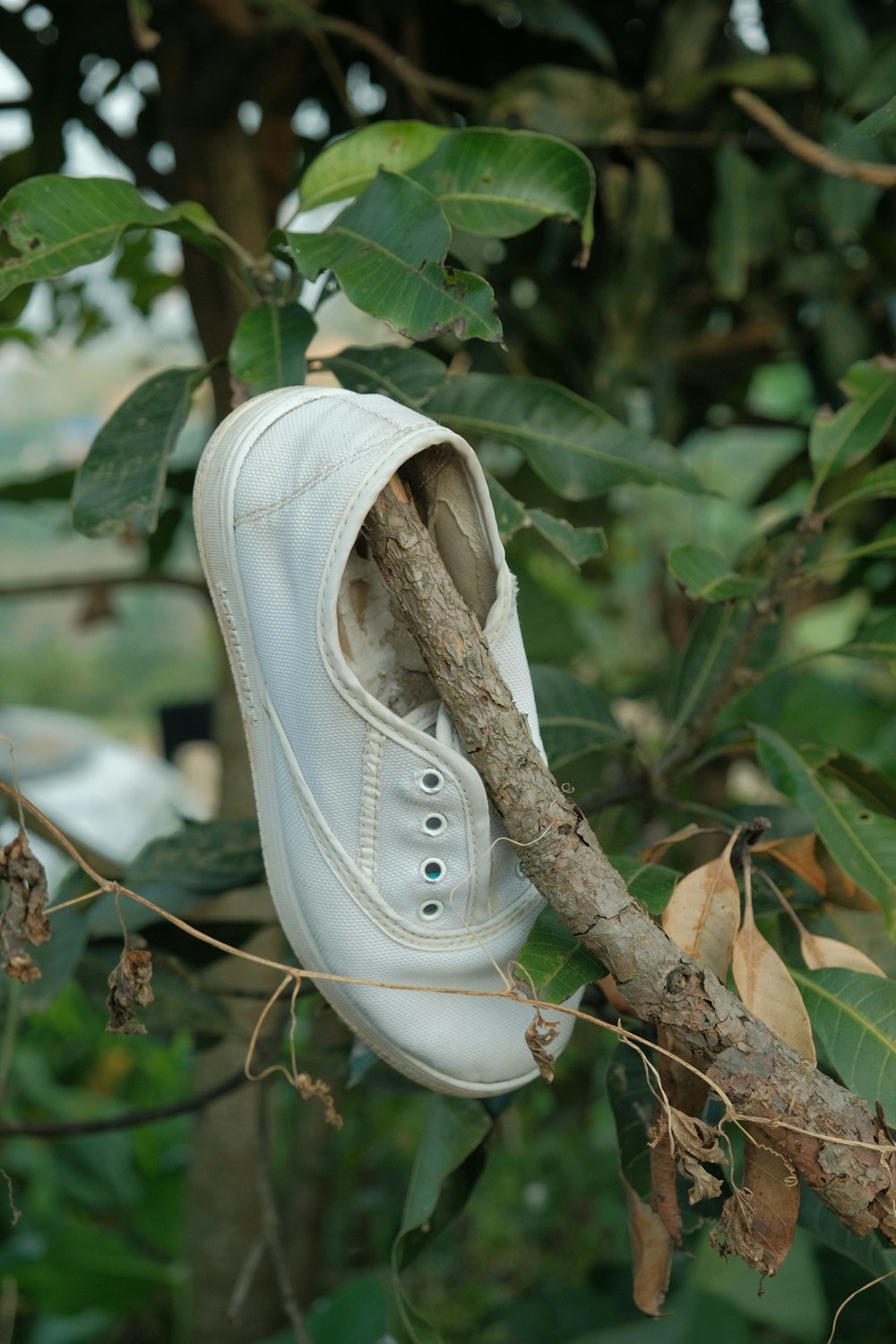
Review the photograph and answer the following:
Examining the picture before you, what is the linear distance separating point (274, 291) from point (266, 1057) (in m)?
0.55

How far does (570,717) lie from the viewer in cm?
81

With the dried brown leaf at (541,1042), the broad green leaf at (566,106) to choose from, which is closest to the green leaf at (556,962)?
the dried brown leaf at (541,1042)

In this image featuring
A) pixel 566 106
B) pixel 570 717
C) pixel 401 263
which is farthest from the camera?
pixel 566 106

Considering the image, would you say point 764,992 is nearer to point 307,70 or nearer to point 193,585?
point 193,585

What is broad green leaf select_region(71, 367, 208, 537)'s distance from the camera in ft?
2.21

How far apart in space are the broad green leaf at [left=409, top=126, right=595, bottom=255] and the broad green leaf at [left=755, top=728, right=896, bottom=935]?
1.08 feet

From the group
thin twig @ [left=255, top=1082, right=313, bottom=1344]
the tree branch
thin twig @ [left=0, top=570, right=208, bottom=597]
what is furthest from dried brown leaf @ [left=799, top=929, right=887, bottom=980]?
thin twig @ [left=0, top=570, right=208, bottom=597]

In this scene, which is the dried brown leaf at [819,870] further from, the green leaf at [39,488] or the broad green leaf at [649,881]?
the green leaf at [39,488]

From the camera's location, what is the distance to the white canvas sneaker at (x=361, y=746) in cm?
50

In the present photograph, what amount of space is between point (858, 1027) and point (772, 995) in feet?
0.19

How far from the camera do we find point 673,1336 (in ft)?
3.53

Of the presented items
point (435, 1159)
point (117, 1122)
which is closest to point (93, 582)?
point (117, 1122)

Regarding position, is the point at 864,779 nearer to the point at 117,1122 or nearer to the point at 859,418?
the point at 859,418

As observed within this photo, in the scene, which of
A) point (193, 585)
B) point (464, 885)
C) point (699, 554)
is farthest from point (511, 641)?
point (193, 585)
